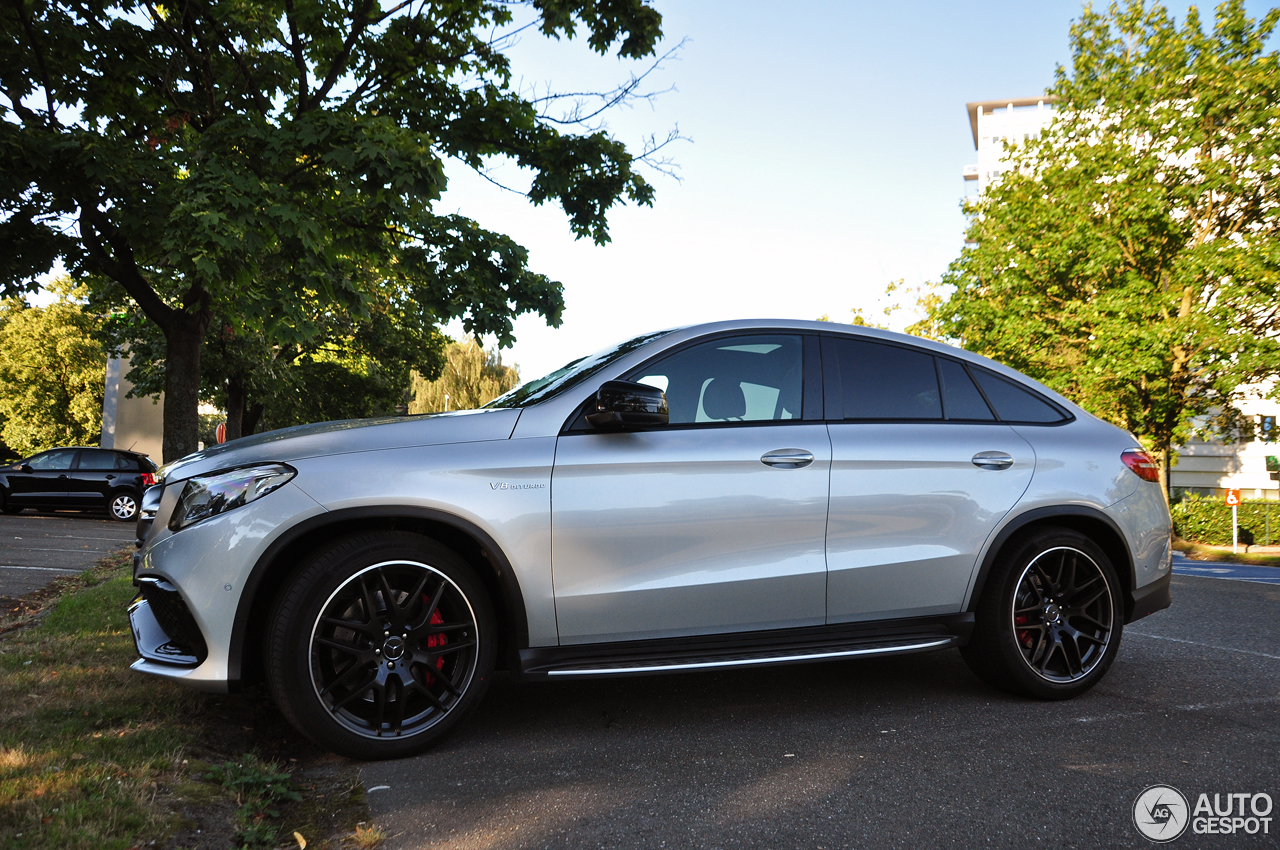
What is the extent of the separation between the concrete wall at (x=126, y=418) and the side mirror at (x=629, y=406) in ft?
115

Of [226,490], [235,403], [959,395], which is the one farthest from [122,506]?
[959,395]

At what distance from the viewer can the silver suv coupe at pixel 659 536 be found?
3.52m

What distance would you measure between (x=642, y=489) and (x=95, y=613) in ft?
14.1

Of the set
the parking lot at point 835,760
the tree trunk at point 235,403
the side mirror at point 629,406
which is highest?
the tree trunk at point 235,403

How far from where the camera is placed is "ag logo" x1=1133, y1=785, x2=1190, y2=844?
290 centimetres

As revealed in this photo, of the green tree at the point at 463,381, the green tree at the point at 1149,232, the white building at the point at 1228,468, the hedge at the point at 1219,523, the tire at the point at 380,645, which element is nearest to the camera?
the tire at the point at 380,645

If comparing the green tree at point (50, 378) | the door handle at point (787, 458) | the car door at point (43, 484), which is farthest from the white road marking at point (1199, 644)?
the green tree at point (50, 378)

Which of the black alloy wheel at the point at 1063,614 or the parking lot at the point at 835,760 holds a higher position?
the black alloy wheel at the point at 1063,614

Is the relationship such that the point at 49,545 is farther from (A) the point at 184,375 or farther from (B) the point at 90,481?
(B) the point at 90,481

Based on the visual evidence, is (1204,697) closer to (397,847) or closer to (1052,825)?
(1052,825)

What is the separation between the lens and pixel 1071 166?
2569cm

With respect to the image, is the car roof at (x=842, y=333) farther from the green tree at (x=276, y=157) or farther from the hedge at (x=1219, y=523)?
the hedge at (x=1219, y=523)

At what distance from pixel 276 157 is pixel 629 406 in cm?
780

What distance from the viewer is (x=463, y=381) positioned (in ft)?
138
